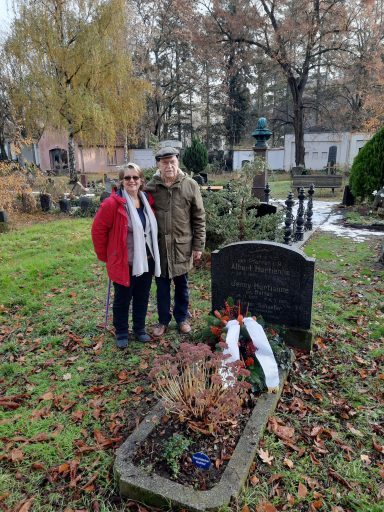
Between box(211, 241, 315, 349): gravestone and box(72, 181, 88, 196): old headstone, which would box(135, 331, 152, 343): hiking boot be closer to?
box(211, 241, 315, 349): gravestone

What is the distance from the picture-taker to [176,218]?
388 cm

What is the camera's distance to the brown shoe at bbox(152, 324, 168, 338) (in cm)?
431

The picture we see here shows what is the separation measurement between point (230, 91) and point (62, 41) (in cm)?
2305

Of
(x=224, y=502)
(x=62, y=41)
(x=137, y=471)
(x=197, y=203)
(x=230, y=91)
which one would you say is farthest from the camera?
(x=230, y=91)

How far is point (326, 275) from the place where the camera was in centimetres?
630

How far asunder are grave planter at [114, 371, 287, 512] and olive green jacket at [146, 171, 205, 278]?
174cm

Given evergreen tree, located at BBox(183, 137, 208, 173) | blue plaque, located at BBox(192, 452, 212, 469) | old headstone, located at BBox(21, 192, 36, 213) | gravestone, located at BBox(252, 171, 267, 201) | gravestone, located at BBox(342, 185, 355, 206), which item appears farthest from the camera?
evergreen tree, located at BBox(183, 137, 208, 173)

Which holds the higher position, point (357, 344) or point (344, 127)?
point (344, 127)

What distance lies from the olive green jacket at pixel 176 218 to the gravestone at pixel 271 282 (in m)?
0.37

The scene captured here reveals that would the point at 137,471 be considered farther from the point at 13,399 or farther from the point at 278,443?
the point at 13,399

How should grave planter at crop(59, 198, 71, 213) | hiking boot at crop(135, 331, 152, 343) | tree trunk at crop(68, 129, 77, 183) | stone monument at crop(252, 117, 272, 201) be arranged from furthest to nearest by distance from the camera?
tree trunk at crop(68, 129, 77, 183) → grave planter at crop(59, 198, 71, 213) → stone monument at crop(252, 117, 272, 201) → hiking boot at crop(135, 331, 152, 343)

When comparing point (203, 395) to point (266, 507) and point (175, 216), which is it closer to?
point (266, 507)

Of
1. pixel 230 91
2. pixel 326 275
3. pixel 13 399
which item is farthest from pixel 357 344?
pixel 230 91

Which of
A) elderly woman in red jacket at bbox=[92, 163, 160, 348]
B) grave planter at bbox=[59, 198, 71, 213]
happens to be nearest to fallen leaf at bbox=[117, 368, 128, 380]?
elderly woman in red jacket at bbox=[92, 163, 160, 348]
